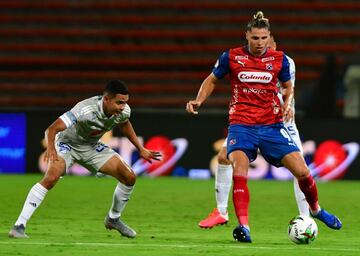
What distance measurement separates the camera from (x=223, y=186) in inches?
392

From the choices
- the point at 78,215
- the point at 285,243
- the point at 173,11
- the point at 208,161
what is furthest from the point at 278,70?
the point at 173,11

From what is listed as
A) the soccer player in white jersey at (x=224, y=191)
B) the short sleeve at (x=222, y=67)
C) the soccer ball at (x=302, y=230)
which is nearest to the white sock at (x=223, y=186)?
the soccer player in white jersey at (x=224, y=191)

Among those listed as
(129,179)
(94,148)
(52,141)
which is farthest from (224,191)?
(52,141)

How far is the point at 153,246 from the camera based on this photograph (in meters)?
8.00

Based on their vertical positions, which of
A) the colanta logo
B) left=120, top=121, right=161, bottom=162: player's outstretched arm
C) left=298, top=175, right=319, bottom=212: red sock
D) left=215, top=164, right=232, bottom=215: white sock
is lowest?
left=215, top=164, right=232, bottom=215: white sock

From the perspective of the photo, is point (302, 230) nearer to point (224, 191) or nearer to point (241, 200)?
point (241, 200)

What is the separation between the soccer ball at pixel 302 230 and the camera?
8281 millimetres

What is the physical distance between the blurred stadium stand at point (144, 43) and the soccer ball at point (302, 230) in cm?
1470

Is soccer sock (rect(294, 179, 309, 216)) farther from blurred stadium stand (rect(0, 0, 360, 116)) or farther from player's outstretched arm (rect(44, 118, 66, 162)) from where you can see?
blurred stadium stand (rect(0, 0, 360, 116))

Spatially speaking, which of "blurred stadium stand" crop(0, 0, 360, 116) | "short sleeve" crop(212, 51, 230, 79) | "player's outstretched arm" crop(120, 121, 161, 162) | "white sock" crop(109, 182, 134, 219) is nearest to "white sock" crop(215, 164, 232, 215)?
"player's outstretched arm" crop(120, 121, 161, 162)

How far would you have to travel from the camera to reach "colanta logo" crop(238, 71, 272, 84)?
8.60 meters

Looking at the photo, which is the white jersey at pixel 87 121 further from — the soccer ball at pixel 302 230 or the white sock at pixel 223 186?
the soccer ball at pixel 302 230

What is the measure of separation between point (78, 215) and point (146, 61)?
1311 cm

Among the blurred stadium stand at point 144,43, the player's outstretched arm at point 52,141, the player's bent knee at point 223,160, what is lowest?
the blurred stadium stand at point 144,43
